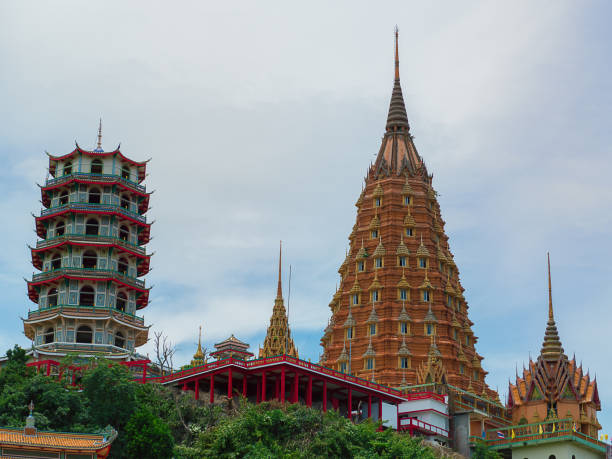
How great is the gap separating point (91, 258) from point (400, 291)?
26.7 meters

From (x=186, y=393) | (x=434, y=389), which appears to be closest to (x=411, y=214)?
(x=434, y=389)

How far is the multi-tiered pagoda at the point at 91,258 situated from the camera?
254 feet

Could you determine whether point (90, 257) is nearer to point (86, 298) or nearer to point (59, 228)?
point (86, 298)

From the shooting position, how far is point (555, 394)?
87.0 m

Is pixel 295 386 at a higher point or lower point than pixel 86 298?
lower

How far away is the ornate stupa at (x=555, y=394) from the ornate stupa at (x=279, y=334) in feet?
82.6

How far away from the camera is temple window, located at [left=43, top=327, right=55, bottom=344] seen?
257ft

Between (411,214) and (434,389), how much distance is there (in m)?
21.8

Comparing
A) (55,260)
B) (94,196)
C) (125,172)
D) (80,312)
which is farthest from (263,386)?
(125,172)

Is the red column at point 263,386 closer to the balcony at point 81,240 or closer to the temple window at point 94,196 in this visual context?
the balcony at point 81,240

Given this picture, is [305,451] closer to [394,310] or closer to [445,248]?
[394,310]

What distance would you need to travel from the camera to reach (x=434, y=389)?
267 ft

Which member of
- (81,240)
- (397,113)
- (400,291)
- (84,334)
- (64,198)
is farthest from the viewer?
(397,113)

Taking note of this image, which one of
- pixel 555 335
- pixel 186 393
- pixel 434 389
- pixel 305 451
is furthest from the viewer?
pixel 555 335
